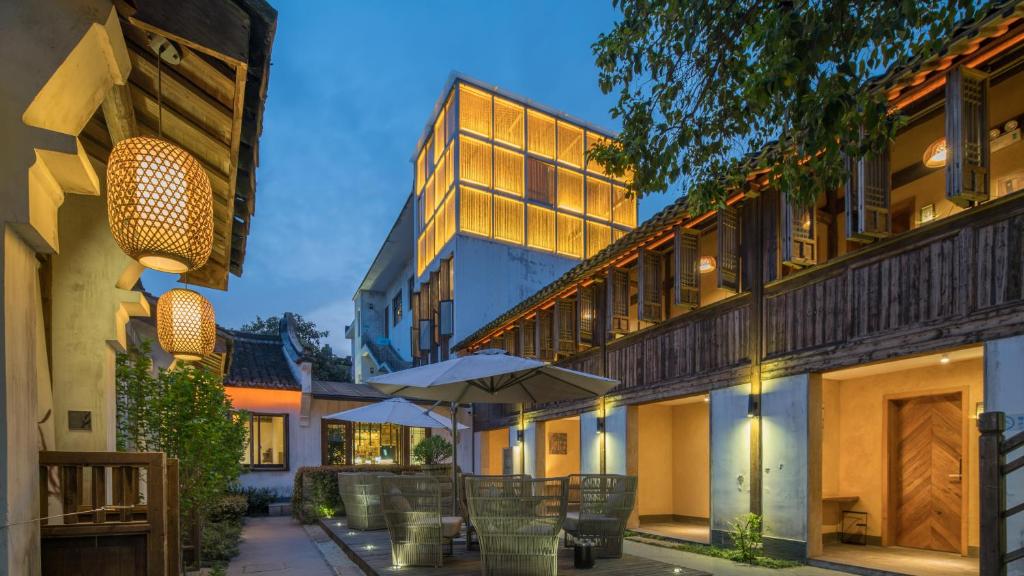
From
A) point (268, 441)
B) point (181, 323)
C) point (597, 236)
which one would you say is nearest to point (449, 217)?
point (597, 236)

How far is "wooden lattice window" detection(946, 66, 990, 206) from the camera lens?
5.57 metres

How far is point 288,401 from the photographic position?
1622cm

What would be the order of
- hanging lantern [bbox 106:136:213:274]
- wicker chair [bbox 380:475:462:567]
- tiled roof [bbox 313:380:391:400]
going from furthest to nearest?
1. tiled roof [bbox 313:380:391:400]
2. wicker chair [bbox 380:475:462:567]
3. hanging lantern [bbox 106:136:213:274]

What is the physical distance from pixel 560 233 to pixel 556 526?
17.1 m

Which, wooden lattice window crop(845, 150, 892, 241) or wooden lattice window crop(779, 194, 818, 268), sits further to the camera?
wooden lattice window crop(779, 194, 818, 268)

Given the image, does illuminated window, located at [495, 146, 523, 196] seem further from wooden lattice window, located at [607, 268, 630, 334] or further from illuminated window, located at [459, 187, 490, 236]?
wooden lattice window, located at [607, 268, 630, 334]

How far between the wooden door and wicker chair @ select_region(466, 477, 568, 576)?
5.99 m

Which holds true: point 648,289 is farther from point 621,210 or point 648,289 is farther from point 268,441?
point 621,210

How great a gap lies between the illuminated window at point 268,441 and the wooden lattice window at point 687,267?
36.8 feet

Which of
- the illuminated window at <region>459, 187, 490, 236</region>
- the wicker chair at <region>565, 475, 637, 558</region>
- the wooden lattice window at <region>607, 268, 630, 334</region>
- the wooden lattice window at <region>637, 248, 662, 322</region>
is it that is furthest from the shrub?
the wicker chair at <region>565, 475, 637, 558</region>

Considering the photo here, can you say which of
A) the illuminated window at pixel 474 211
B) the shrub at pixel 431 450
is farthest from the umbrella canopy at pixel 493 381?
the illuminated window at pixel 474 211

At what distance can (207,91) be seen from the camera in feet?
11.3

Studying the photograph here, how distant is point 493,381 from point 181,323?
373 centimetres

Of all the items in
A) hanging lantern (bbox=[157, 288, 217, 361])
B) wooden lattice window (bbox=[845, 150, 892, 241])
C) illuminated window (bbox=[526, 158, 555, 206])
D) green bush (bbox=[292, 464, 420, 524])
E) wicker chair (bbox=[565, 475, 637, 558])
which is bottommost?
green bush (bbox=[292, 464, 420, 524])
